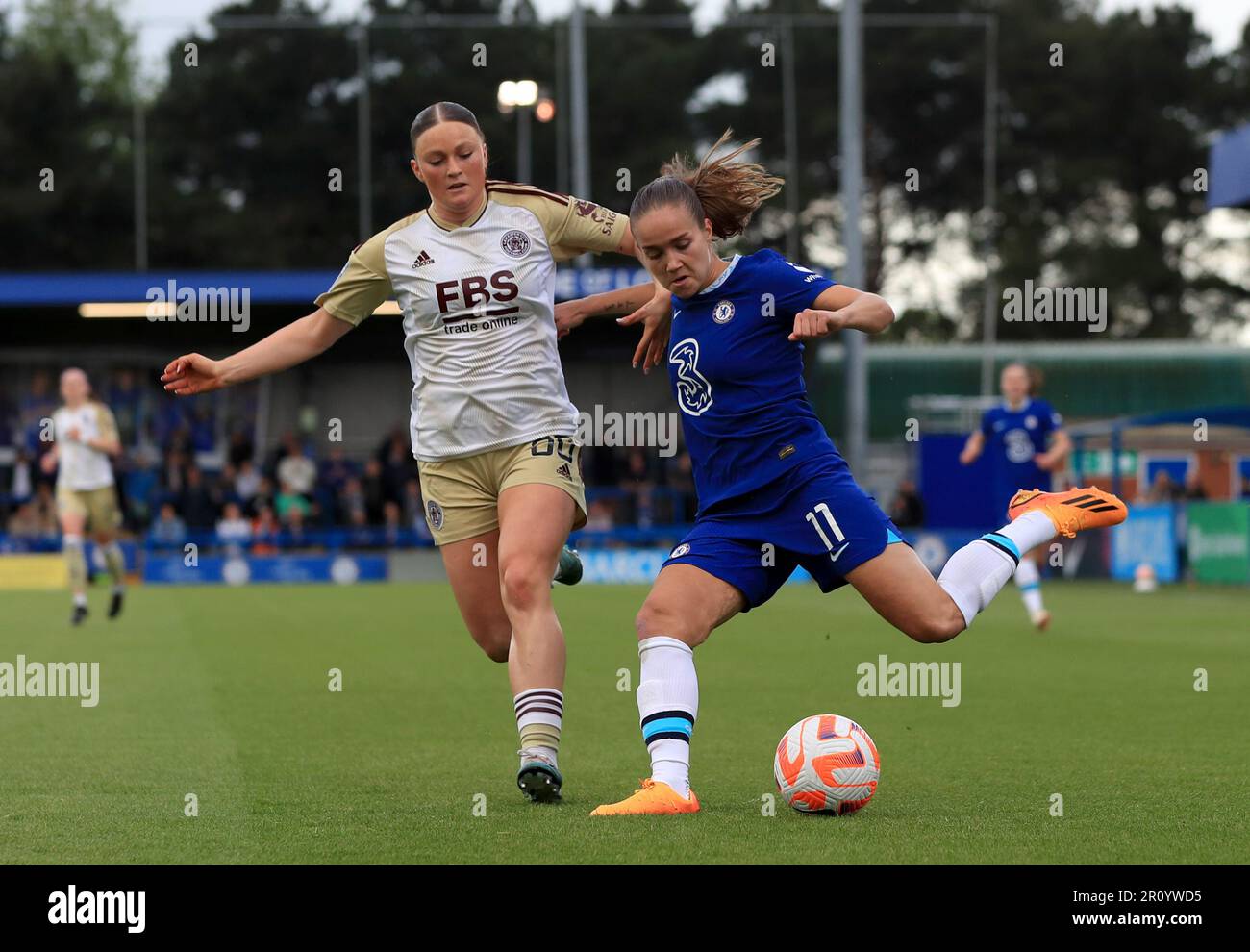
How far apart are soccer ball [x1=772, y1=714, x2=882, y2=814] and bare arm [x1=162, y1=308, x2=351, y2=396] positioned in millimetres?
2104

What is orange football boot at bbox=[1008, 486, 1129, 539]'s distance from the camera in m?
7.16

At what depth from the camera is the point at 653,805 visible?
5.93m

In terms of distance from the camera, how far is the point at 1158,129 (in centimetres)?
5316

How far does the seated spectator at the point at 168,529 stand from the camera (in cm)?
2814

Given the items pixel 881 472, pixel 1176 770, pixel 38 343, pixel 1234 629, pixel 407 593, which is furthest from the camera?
pixel 881 472

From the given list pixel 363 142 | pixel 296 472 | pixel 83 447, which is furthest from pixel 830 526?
pixel 363 142

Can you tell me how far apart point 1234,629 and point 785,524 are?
10.6m

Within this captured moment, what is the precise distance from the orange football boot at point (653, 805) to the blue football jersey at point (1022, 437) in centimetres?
1032

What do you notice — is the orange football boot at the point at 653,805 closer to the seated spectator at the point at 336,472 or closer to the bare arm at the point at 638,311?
the bare arm at the point at 638,311

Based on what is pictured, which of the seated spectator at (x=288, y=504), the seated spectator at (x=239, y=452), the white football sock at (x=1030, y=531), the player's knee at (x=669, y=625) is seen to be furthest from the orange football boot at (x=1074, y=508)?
the seated spectator at (x=239, y=452)

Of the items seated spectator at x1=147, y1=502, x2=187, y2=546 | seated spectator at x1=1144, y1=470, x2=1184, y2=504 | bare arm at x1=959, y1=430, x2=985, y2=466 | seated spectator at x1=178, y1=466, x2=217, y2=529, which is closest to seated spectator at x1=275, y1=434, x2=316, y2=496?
seated spectator at x1=178, y1=466, x2=217, y2=529

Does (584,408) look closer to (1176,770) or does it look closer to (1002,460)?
(1002,460)
